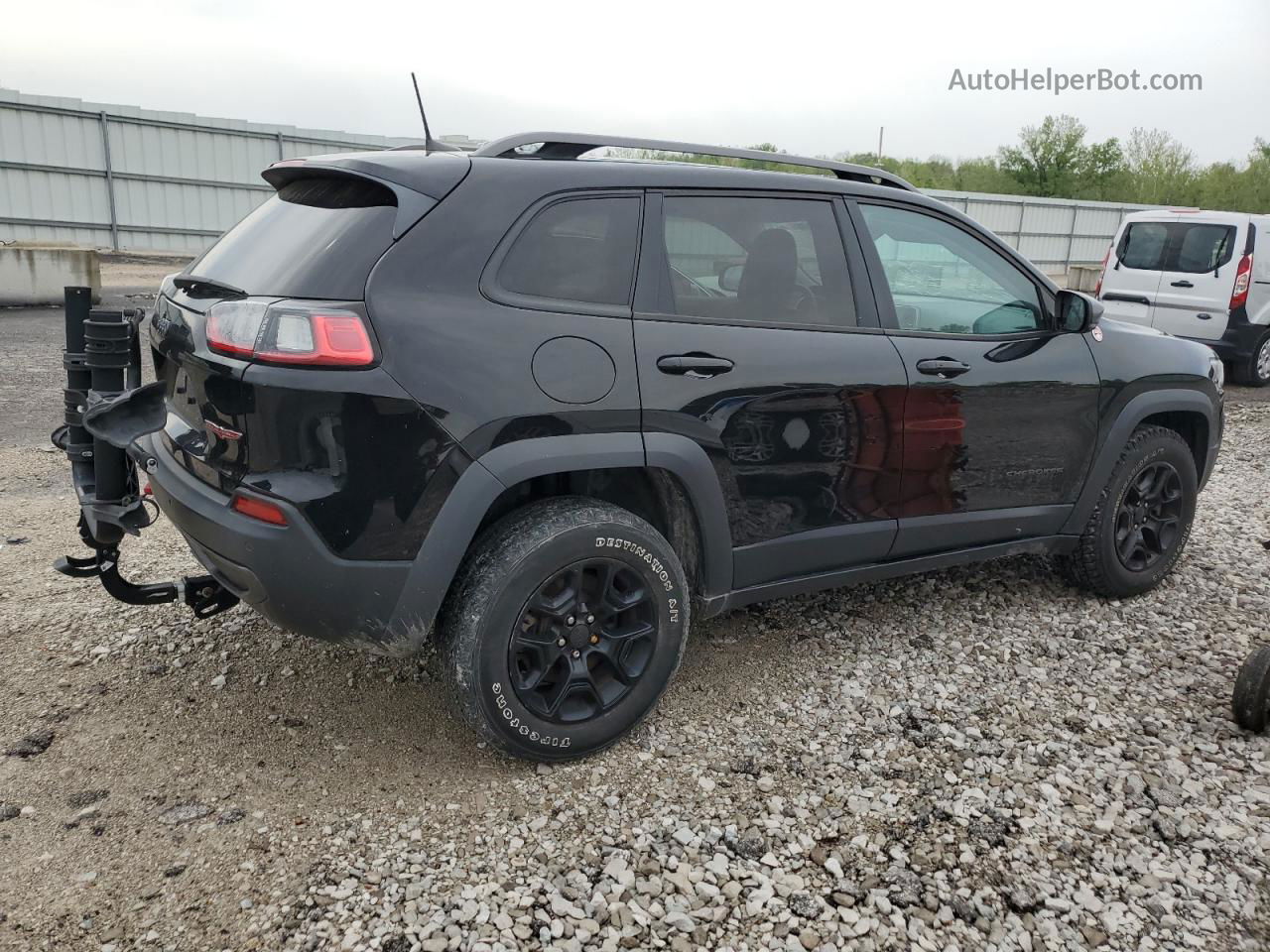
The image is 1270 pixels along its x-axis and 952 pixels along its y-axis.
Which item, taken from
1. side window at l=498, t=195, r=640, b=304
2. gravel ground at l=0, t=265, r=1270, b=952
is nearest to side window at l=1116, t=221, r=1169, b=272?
gravel ground at l=0, t=265, r=1270, b=952

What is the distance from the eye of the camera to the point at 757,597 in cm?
339

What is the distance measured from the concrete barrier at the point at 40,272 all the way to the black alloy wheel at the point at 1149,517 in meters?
12.5

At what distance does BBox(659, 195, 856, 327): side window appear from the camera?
3.11 metres

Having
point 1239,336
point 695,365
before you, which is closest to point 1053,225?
point 1239,336

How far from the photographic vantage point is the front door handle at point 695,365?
2.96m

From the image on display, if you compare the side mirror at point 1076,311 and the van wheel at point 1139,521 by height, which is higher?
the side mirror at point 1076,311

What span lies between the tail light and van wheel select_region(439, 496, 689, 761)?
2.24 ft

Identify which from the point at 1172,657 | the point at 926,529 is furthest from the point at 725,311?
the point at 1172,657

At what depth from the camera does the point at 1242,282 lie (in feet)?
35.0

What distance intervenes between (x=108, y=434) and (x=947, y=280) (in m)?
2.96

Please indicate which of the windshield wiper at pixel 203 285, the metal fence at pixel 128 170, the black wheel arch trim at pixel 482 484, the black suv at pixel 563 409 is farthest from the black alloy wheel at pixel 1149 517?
the metal fence at pixel 128 170

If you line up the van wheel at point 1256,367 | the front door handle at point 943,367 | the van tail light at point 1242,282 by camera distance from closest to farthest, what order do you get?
the front door handle at point 943,367 → the van tail light at point 1242,282 → the van wheel at point 1256,367

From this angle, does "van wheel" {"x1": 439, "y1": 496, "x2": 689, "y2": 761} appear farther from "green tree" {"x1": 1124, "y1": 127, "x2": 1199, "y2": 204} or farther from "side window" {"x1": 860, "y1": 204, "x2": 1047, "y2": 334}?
"green tree" {"x1": 1124, "y1": 127, "x2": 1199, "y2": 204}

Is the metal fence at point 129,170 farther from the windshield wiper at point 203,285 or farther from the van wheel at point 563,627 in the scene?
the van wheel at point 563,627
